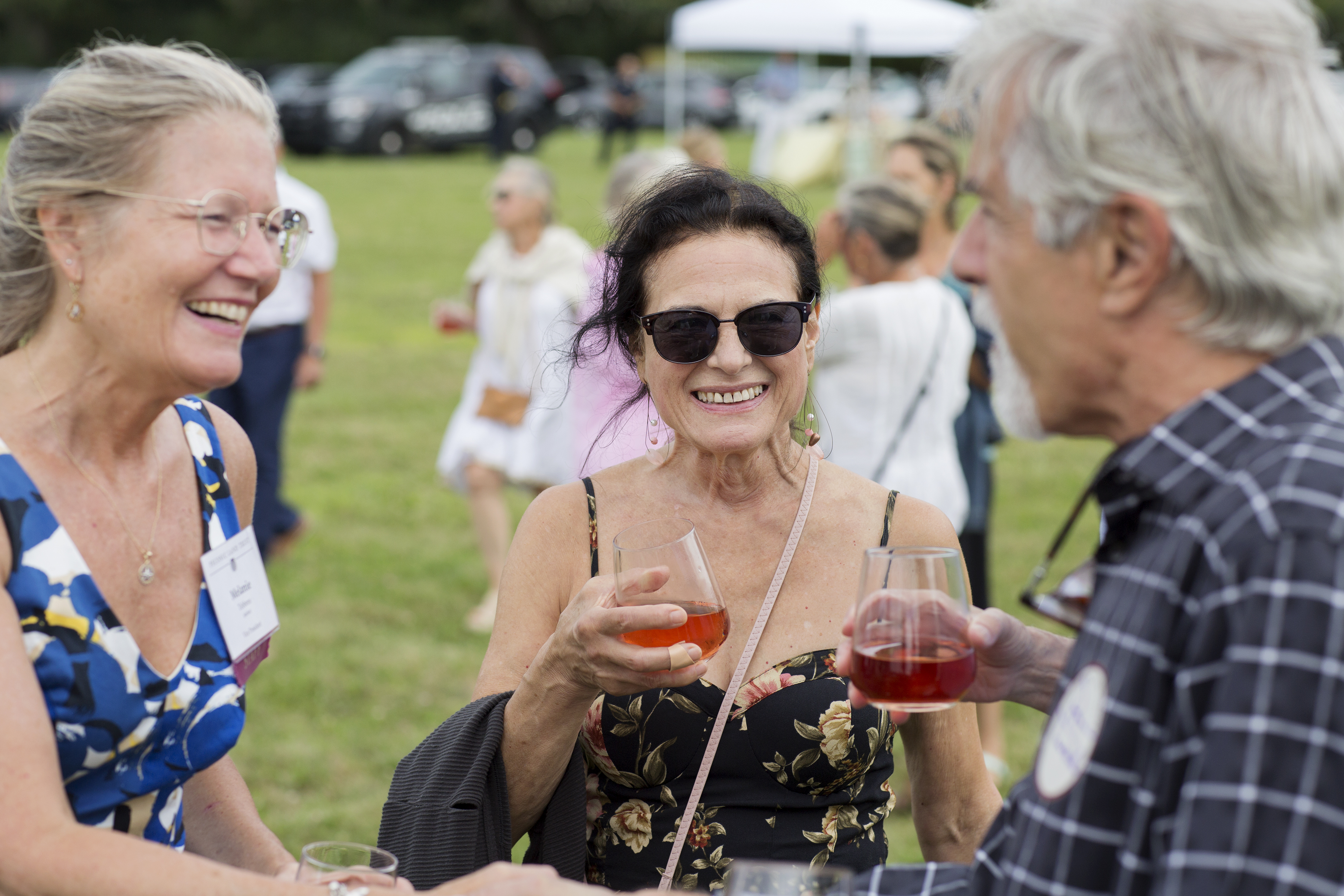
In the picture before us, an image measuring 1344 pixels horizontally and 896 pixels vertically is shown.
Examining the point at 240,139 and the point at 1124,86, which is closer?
the point at 1124,86

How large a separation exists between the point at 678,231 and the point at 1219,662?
1.63 m

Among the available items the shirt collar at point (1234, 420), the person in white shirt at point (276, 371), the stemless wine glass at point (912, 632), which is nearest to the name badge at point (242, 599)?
the stemless wine glass at point (912, 632)

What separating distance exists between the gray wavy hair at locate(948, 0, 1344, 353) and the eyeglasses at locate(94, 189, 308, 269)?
1.37 metres

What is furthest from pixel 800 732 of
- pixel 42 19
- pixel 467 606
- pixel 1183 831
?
pixel 42 19

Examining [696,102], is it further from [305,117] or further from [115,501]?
[115,501]

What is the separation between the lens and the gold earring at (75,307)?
2.14m

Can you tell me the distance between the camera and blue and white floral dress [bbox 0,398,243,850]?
2.01 meters

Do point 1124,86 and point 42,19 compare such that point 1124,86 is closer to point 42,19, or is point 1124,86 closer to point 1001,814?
point 1001,814

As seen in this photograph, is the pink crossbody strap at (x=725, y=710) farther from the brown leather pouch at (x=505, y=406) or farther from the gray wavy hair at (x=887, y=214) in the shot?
the brown leather pouch at (x=505, y=406)

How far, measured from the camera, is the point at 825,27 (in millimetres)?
15633

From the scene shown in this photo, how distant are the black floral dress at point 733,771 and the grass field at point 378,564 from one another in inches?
53.8

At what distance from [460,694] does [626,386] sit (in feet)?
10.6

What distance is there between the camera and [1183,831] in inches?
48.0

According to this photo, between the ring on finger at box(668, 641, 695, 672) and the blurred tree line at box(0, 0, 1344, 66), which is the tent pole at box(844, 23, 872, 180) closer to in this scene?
the ring on finger at box(668, 641, 695, 672)
